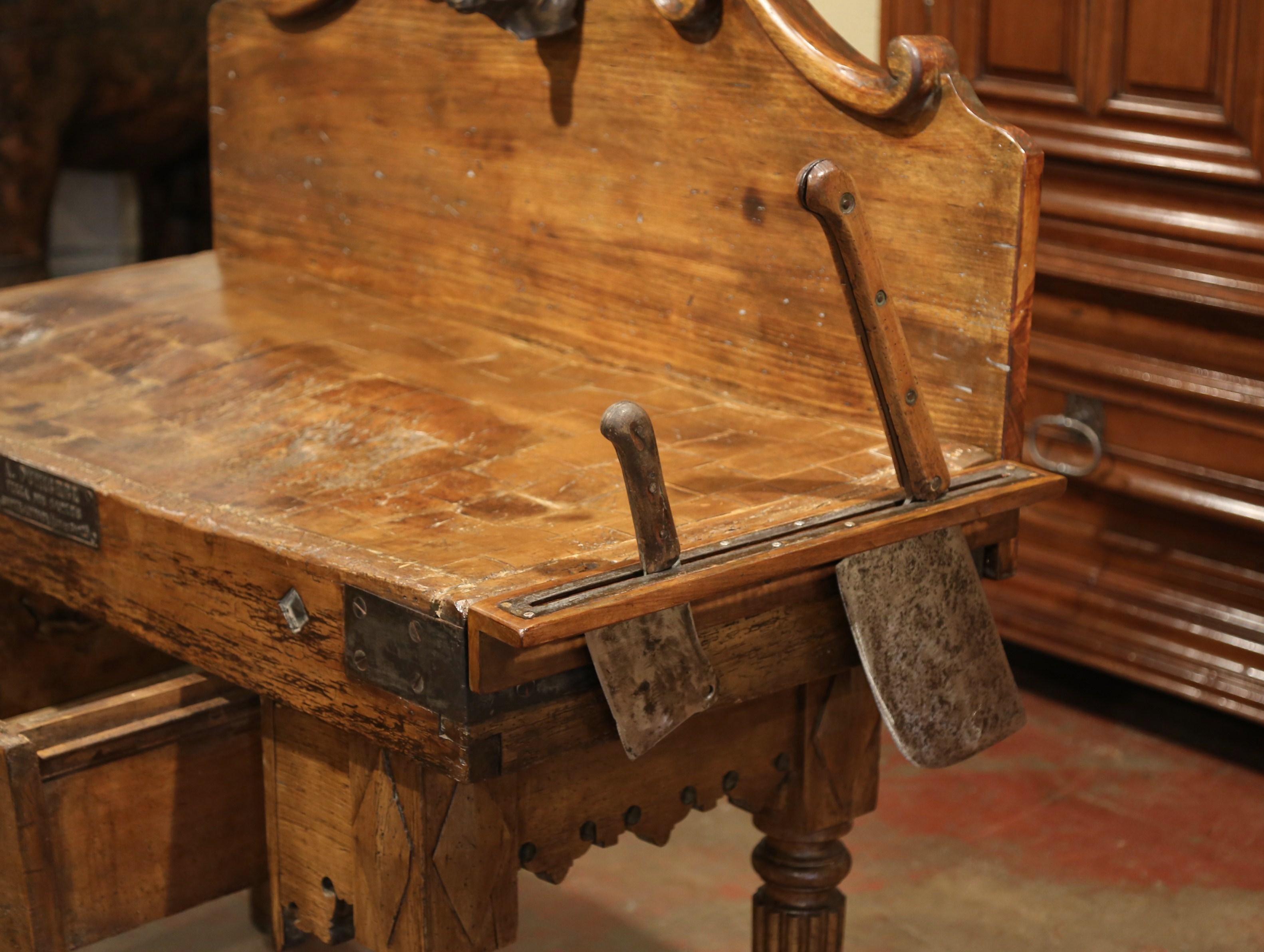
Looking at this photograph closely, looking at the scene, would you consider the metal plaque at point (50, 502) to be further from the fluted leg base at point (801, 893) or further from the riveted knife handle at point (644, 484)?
the fluted leg base at point (801, 893)

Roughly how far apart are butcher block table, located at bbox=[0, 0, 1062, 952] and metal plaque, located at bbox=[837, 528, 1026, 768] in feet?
0.07

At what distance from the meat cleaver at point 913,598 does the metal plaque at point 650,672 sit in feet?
0.55

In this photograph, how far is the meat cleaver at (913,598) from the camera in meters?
1.40

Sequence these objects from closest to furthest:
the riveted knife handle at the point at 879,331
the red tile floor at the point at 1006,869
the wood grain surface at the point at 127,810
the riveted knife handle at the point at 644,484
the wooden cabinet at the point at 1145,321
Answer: the riveted knife handle at the point at 644,484
the riveted knife handle at the point at 879,331
the wood grain surface at the point at 127,810
the red tile floor at the point at 1006,869
the wooden cabinet at the point at 1145,321

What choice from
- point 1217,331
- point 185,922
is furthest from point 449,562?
point 1217,331

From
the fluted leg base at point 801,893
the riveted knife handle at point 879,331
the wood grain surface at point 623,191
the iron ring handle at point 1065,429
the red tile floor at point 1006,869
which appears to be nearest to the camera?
the riveted knife handle at point 879,331

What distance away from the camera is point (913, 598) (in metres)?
1.44

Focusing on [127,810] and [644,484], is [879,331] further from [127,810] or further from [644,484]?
[127,810]

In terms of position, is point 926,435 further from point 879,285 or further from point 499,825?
point 499,825

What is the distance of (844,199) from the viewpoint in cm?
134

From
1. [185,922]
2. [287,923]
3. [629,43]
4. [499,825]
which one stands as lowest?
[185,922]

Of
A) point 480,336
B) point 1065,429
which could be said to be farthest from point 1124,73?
point 480,336

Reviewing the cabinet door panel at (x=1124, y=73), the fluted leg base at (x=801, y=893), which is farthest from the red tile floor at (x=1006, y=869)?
the cabinet door panel at (x=1124, y=73)

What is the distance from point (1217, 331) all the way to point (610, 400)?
1.04 meters
